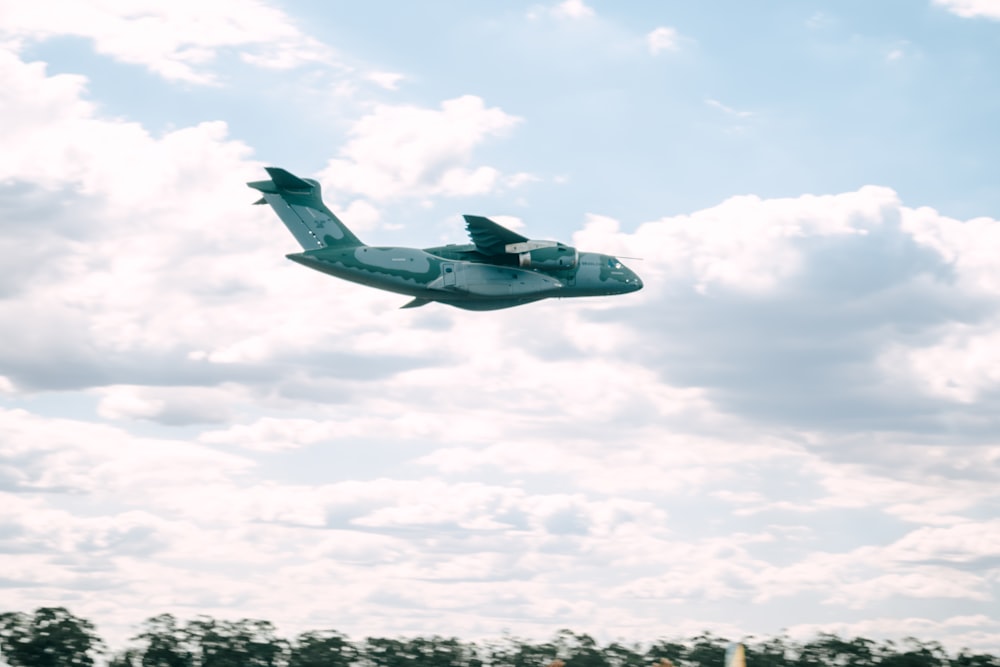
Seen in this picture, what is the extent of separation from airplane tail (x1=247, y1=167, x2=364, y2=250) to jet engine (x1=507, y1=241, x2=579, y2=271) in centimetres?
1062

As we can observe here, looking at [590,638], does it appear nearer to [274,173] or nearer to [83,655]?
[83,655]

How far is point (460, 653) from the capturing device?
10481 cm

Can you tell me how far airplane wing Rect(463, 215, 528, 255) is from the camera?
250 ft

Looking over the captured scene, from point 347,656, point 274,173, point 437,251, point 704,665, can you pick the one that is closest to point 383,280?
point 437,251

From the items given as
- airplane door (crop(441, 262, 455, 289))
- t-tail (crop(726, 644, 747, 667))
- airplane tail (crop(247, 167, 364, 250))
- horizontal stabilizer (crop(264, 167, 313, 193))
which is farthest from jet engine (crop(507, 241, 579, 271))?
t-tail (crop(726, 644, 747, 667))

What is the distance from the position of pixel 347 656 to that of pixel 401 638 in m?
6.86

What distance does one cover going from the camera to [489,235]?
7688cm

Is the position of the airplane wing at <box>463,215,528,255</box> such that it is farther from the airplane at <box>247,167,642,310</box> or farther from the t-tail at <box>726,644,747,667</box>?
the t-tail at <box>726,644,747,667</box>

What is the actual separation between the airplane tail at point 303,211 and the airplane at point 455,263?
0.06 m

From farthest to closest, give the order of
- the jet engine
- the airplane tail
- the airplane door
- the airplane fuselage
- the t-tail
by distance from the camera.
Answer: the airplane tail, the jet engine, the airplane door, the airplane fuselage, the t-tail

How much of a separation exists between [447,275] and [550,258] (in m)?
6.77

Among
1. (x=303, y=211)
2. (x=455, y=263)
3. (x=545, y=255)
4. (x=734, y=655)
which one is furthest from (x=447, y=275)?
(x=734, y=655)

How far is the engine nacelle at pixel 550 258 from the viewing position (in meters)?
78.4

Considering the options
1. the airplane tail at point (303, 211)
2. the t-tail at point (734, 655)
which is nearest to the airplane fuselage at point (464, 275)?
the airplane tail at point (303, 211)
